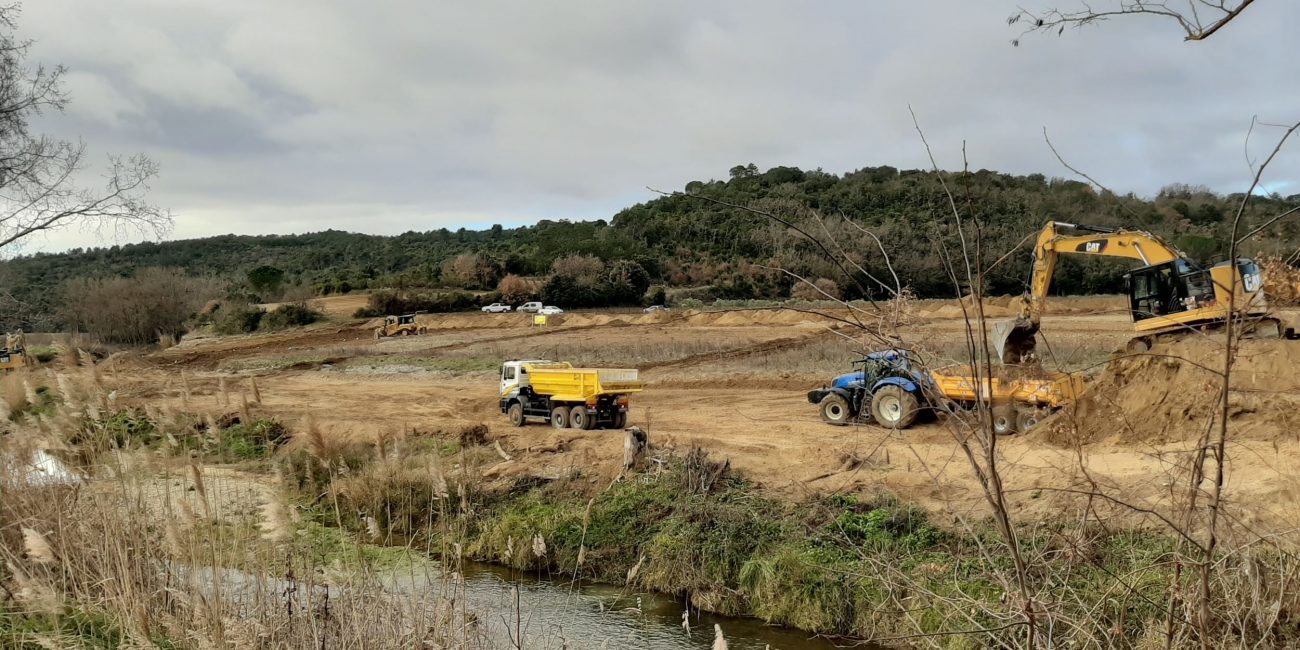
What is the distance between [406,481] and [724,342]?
80.6 feet

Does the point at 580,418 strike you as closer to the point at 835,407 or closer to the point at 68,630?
the point at 835,407

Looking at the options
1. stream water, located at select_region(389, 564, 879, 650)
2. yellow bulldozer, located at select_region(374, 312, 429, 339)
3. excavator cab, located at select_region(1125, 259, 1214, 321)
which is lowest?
stream water, located at select_region(389, 564, 879, 650)

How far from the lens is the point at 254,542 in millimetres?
5980

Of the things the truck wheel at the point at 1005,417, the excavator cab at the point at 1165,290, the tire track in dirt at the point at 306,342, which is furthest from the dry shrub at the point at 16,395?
the tire track in dirt at the point at 306,342

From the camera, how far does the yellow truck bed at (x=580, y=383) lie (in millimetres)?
16672

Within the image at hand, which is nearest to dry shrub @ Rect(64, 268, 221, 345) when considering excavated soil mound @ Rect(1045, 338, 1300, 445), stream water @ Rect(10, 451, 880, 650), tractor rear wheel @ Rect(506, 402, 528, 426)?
tractor rear wheel @ Rect(506, 402, 528, 426)

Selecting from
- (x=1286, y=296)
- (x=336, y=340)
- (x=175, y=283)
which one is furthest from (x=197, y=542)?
(x=175, y=283)

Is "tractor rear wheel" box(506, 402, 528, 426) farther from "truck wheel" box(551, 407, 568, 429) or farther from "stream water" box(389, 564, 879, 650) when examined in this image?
"stream water" box(389, 564, 879, 650)

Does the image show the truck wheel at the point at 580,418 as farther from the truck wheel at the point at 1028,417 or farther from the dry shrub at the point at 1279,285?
the dry shrub at the point at 1279,285

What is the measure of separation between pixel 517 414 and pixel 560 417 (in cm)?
128

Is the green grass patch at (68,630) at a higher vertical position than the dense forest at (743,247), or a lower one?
lower

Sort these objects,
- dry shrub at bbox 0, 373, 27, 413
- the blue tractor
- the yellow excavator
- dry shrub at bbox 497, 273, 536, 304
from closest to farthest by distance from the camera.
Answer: dry shrub at bbox 0, 373, 27, 413, the blue tractor, the yellow excavator, dry shrub at bbox 497, 273, 536, 304

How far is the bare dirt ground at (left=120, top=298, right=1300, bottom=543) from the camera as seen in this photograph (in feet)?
25.5

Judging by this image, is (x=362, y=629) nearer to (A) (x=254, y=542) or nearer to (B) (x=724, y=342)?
(A) (x=254, y=542)
